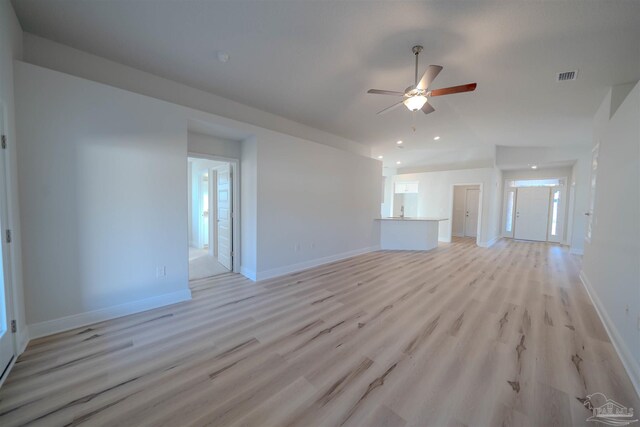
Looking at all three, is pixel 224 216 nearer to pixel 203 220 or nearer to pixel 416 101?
pixel 203 220

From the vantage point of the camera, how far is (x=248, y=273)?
164 inches

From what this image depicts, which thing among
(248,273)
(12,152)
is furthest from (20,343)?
(248,273)

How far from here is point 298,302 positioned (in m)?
3.15

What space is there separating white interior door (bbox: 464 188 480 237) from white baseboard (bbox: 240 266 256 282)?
922cm

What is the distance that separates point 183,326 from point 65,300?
1201 millimetres

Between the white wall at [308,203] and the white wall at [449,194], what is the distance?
357 centimetres

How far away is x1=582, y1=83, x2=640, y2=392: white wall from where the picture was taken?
78.4 inches

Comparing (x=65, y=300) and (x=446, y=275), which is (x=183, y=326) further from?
(x=446, y=275)

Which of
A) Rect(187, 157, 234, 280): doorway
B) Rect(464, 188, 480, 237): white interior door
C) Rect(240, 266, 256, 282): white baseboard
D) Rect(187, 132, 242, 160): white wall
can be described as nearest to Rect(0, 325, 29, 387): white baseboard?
Rect(187, 157, 234, 280): doorway

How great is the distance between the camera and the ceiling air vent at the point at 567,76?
9.48 ft

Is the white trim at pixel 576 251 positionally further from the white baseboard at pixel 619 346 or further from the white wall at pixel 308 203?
the white wall at pixel 308 203

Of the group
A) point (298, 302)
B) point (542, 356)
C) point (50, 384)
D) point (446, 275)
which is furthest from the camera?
point (446, 275)

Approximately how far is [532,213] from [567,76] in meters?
7.43

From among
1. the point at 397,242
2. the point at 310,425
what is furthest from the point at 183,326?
the point at 397,242
